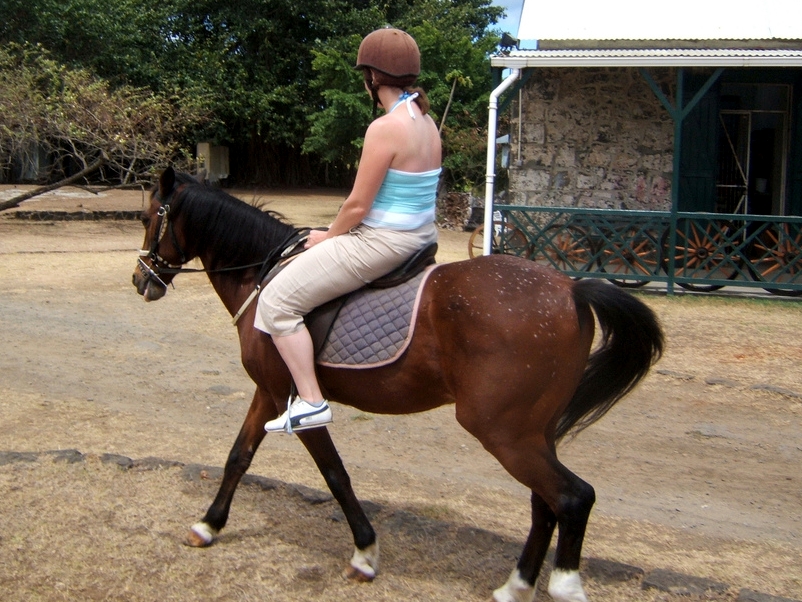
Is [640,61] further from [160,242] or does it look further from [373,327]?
[373,327]

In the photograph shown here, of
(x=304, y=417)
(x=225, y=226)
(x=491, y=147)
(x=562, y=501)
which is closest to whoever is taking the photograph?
(x=562, y=501)

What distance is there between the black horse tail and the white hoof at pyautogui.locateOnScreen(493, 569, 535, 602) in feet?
2.01

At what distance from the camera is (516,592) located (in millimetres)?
3490

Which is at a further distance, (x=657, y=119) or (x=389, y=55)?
(x=657, y=119)

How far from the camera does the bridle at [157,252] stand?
167 inches

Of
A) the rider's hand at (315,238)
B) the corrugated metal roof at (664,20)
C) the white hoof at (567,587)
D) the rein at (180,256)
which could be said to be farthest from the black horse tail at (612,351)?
the corrugated metal roof at (664,20)

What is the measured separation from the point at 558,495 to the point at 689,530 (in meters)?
1.56

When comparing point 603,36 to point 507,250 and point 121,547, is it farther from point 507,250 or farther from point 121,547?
point 121,547

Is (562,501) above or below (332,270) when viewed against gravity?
below

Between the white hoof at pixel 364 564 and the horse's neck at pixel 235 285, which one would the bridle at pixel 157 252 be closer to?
the horse's neck at pixel 235 285

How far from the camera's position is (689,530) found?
14.7 feet

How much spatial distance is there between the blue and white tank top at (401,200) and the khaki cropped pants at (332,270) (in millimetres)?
34

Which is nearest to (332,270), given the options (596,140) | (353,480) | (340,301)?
(340,301)

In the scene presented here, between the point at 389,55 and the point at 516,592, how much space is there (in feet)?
7.33
